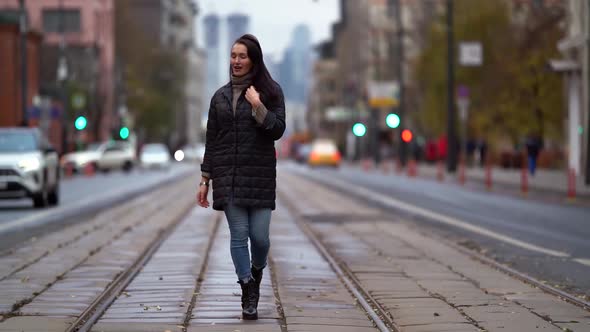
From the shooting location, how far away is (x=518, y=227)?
24.0 m

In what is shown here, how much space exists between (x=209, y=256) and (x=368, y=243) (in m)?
3.36

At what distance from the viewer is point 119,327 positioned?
408 inches

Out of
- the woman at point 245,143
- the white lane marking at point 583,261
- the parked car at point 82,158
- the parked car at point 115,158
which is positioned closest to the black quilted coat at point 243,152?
the woman at point 245,143

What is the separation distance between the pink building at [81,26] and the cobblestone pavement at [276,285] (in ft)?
279

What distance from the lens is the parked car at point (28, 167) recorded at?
30.3m

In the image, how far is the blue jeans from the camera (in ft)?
35.0

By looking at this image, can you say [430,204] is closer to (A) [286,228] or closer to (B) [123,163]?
(A) [286,228]

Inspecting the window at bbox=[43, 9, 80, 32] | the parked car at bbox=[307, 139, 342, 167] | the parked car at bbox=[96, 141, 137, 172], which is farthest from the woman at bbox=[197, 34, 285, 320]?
the window at bbox=[43, 9, 80, 32]

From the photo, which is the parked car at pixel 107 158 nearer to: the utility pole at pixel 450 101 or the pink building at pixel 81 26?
the utility pole at pixel 450 101

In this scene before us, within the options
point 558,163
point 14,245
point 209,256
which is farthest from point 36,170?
point 558,163

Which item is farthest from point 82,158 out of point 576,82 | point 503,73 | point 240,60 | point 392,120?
point 240,60

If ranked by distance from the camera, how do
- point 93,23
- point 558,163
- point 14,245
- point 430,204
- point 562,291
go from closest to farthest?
point 562,291
point 14,245
point 430,204
point 558,163
point 93,23

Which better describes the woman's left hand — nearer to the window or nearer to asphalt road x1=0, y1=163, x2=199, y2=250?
asphalt road x1=0, y1=163, x2=199, y2=250

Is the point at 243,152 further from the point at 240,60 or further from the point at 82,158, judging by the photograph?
the point at 82,158
